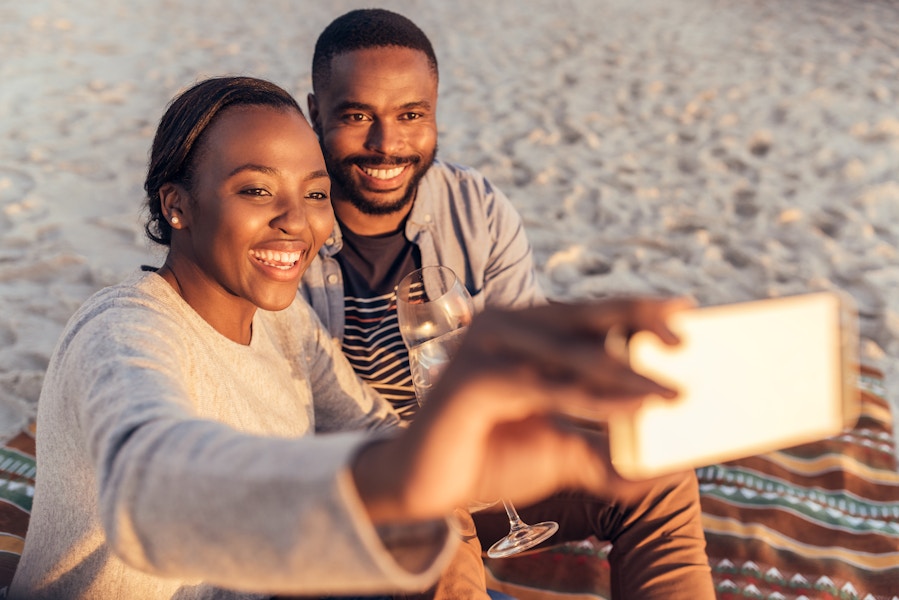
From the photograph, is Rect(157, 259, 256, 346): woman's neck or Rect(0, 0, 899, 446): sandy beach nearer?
Rect(157, 259, 256, 346): woman's neck

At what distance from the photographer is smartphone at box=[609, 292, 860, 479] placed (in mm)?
1025

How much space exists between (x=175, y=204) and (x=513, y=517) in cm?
113

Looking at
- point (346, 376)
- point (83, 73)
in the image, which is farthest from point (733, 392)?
point (83, 73)

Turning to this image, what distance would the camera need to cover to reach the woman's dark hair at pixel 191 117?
1.67 meters

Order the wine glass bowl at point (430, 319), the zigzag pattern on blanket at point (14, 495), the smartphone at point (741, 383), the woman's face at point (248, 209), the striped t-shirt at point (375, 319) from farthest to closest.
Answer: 1. the striped t-shirt at point (375, 319)
2. the zigzag pattern on blanket at point (14, 495)
3. the wine glass bowl at point (430, 319)
4. the woman's face at point (248, 209)
5. the smartphone at point (741, 383)

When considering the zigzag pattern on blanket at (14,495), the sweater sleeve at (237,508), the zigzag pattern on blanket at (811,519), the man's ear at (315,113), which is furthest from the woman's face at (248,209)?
the zigzag pattern on blanket at (811,519)

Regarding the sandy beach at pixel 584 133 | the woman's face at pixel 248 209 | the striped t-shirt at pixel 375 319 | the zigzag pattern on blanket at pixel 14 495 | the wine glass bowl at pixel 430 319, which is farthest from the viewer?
the sandy beach at pixel 584 133

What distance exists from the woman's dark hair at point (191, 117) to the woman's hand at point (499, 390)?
106cm

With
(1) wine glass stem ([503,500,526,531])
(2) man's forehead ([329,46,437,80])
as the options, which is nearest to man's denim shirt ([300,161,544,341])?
(2) man's forehead ([329,46,437,80])

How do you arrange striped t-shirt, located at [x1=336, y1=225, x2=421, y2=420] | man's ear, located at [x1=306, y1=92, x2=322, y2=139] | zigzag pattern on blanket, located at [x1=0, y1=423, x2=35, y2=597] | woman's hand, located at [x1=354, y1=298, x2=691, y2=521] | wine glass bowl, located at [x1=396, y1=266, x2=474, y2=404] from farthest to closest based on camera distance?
man's ear, located at [x1=306, y1=92, x2=322, y2=139]
striped t-shirt, located at [x1=336, y1=225, x2=421, y2=420]
zigzag pattern on blanket, located at [x1=0, y1=423, x2=35, y2=597]
wine glass bowl, located at [x1=396, y1=266, x2=474, y2=404]
woman's hand, located at [x1=354, y1=298, x2=691, y2=521]

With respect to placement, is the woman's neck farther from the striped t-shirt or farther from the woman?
the striped t-shirt

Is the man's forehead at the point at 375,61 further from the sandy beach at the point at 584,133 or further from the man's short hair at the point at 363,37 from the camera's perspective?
the sandy beach at the point at 584,133

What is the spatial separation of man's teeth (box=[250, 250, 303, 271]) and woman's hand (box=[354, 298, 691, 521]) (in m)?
0.99

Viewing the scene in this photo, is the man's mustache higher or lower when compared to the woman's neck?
higher
